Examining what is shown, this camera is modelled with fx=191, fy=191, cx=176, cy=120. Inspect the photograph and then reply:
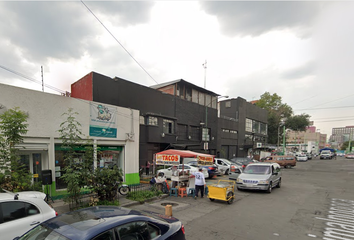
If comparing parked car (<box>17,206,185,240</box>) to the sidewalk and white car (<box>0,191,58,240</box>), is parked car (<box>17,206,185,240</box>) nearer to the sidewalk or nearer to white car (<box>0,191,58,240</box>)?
white car (<box>0,191,58,240</box>)

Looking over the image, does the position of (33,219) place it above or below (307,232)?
above

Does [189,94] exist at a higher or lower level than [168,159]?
higher

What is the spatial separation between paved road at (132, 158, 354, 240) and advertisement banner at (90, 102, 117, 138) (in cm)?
478

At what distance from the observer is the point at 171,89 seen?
21719mm

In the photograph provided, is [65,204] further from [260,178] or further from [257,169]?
[257,169]

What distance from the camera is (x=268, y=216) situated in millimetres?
7250

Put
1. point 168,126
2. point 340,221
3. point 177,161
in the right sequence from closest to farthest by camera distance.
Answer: point 340,221 < point 177,161 < point 168,126

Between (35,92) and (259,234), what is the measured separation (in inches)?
409

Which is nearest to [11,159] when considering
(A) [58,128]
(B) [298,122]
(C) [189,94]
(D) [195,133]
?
(A) [58,128]

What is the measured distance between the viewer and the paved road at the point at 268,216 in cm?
571

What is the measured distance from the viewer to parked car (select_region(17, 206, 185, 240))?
2.59 metres

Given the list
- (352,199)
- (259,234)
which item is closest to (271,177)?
(352,199)

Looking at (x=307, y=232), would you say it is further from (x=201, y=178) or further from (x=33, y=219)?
(x=33, y=219)

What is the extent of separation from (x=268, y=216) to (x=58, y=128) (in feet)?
32.6
